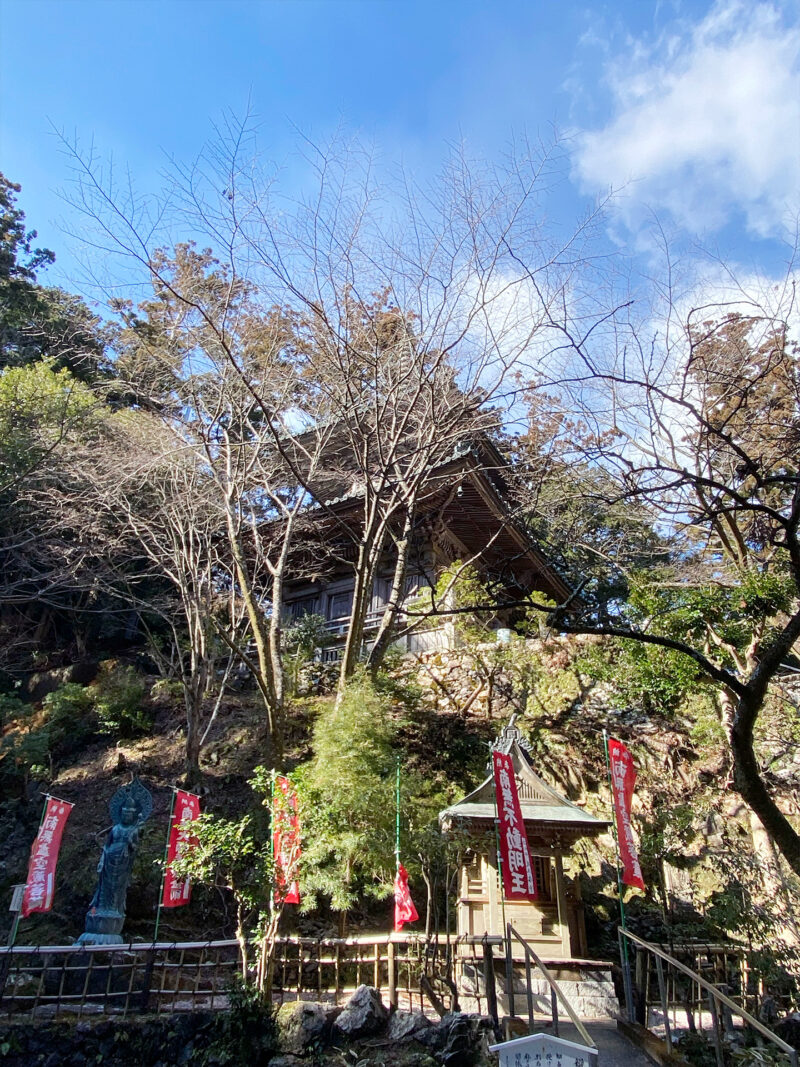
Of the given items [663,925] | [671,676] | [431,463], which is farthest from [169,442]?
[663,925]

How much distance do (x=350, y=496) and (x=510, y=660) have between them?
217 inches

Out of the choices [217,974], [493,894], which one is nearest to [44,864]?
[217,974]

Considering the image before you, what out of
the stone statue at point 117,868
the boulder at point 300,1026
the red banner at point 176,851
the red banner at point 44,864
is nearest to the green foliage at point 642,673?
the boulder at point 300,1026

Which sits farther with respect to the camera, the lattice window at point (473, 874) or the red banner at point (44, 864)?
the red banner at point (44, 864)

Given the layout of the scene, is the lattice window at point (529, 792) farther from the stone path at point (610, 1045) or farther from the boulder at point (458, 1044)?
the boulder at point (458, 1044)

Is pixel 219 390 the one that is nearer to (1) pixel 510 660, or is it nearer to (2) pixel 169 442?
(2) pixel 169 442

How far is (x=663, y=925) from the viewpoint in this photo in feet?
32.2

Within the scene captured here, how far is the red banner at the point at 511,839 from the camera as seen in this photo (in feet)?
24.0

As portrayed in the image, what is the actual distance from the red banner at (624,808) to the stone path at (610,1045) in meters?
1.53

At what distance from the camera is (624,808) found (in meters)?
8.94

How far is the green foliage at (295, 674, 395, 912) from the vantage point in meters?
8.14

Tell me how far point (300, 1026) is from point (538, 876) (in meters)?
3.25

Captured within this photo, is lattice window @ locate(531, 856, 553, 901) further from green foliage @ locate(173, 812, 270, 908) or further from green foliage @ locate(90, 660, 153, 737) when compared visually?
green foliage @ locate(90, 660, 153, 737)

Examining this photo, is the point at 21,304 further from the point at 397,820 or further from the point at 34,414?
the point at 397,820
